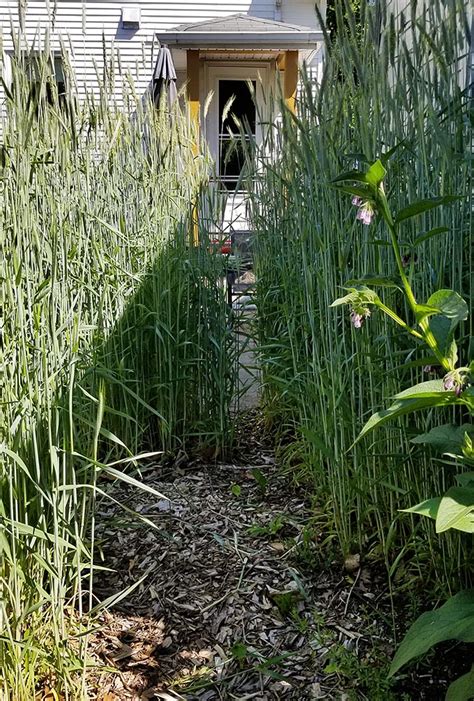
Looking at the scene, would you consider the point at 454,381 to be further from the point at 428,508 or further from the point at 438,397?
the point at 428,508

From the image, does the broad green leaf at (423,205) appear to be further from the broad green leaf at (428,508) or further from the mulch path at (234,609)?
the mulch path at (234,609)

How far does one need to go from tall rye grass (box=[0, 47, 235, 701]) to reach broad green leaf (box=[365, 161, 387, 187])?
0.56 m

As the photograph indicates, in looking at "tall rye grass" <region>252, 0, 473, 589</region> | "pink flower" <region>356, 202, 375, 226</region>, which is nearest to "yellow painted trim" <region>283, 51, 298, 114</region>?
"tall rye grass" <region>252, 0, 473, 589</region>

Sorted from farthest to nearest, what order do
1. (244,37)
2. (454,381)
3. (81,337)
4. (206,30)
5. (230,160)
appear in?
1. (206,30)
2. (244,37)
3. (230,160)
4. (81,337)
5. (454,381)

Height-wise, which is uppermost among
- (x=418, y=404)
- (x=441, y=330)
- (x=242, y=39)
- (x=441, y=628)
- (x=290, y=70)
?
(x=242, y=39)

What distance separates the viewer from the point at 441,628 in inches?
41.1

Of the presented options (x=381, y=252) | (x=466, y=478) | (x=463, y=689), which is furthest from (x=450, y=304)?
(x=463, y=689)

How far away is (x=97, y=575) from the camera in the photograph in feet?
5.39

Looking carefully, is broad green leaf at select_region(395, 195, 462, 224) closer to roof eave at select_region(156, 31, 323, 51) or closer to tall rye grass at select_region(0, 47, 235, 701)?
tall rye grass at select_region(0, 47, 235, 701)

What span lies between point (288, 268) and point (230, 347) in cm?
39

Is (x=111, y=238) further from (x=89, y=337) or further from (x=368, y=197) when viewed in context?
(x=368, y=197)

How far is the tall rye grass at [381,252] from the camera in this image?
1.31 metres

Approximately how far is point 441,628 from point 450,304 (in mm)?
506

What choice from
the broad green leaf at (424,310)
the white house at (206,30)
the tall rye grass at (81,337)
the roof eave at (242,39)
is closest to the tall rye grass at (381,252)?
the broad green leaf at (424,310)
